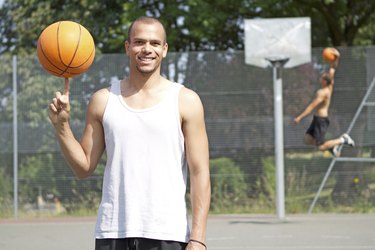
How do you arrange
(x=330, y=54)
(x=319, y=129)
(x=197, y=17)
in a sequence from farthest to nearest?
(x=197, y=17) → (x=319, y=129) → (x=330, y=54)

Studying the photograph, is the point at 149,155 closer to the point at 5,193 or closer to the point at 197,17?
the point at 5,193

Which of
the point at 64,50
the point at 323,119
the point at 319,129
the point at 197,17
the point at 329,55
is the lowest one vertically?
the point at 319,129

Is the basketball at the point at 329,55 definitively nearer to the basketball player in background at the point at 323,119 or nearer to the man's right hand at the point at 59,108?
the basketball player in background at the point at 323,119

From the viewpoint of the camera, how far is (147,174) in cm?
412

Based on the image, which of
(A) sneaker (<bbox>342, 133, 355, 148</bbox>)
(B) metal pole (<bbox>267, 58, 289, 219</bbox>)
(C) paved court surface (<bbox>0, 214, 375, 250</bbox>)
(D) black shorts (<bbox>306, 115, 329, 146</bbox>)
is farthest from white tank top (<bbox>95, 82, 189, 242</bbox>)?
(A) sneaker (<bbox>342, 133, 355, 148</bbox>)

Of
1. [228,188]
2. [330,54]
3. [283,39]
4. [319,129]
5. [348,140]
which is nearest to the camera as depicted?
[283,39]

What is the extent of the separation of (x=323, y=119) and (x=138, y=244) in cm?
1145

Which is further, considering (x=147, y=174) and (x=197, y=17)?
(x=197, y=17)

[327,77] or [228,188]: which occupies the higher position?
[327,77]

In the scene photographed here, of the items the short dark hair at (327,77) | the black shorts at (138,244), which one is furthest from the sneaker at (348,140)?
the black shorts at (138,244)

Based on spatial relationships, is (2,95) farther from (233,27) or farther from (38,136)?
(233,27)

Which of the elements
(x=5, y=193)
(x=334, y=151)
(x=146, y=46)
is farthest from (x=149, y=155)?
(x=5, y=193)

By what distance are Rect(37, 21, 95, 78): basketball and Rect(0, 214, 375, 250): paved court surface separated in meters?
5.78

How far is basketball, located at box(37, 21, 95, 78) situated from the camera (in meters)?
4.72
